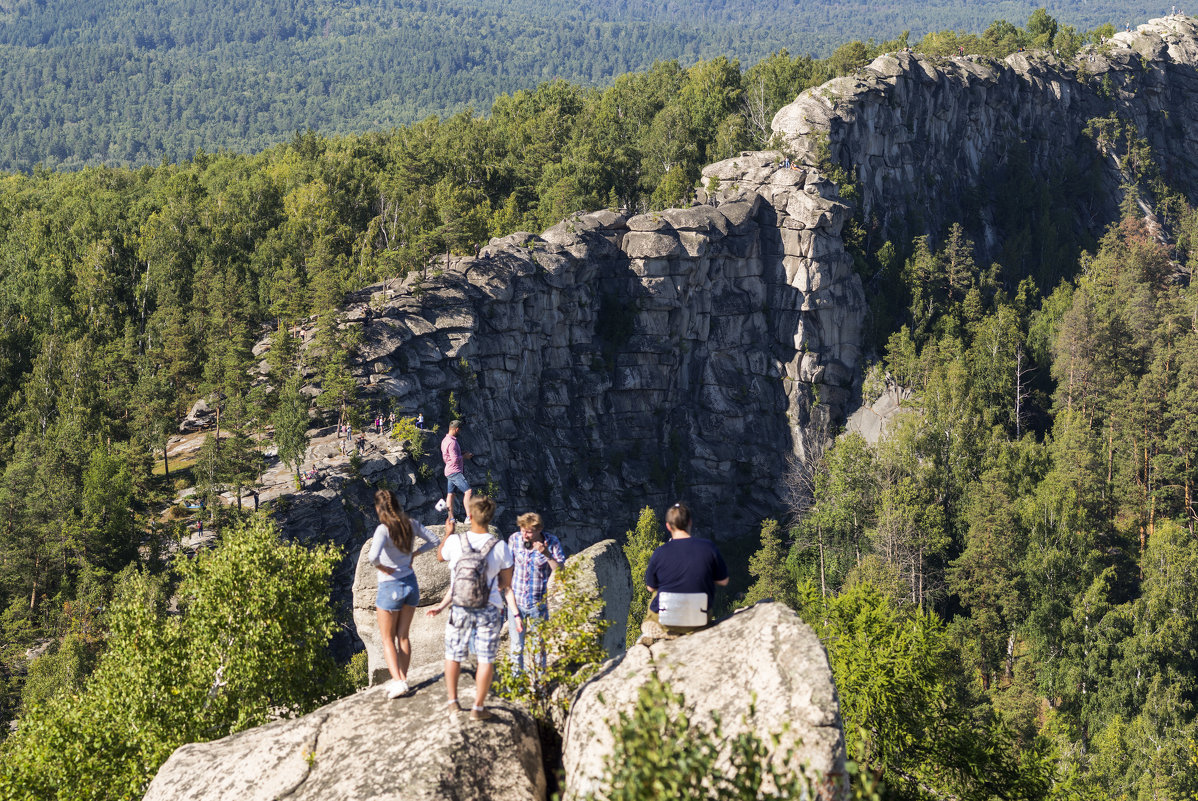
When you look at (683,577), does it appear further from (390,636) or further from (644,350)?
(644,350)

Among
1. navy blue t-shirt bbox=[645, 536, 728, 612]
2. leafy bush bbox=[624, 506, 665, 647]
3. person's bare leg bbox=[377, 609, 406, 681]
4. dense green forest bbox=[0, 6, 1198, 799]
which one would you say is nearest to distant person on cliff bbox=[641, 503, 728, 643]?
navy blue t-shirt bbox=[645, 536, 728, 612]

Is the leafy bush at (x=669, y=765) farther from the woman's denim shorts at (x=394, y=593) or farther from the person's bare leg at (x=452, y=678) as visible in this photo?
the woman's denim shorts at (x=394, y=593)

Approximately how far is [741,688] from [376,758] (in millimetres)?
4870

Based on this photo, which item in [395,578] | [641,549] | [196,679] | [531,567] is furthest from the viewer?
[641,549]

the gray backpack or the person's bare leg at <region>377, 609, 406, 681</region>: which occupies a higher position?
the gray backpack

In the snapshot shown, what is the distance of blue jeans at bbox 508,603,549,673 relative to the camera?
15.5 meters

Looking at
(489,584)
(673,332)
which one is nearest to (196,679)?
(489,584)

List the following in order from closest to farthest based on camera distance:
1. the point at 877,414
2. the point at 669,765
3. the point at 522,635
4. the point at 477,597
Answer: the point at 669,765, the point at 477,597, the point at 522,635, the point at 877,414

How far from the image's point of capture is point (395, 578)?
15.8 meters

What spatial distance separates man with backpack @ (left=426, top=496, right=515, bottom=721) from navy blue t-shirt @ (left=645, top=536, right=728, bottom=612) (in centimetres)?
213

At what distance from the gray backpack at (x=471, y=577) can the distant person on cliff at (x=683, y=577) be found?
2.25 meters

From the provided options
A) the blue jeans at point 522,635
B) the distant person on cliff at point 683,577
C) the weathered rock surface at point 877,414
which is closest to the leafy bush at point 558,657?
the blue jeans at point 522,635

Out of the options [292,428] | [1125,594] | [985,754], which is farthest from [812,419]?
[985,754]

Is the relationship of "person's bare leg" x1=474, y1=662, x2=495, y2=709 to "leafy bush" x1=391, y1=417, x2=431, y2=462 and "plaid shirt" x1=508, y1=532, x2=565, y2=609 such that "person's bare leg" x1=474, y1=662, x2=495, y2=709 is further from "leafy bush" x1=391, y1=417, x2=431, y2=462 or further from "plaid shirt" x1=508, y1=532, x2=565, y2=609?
"leafy bush" x1=391, y1=417, x2=431, y2=462
